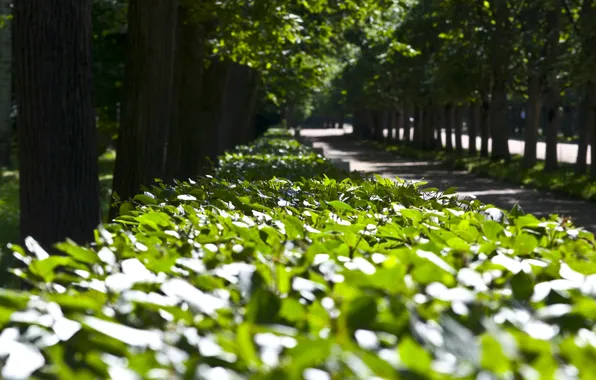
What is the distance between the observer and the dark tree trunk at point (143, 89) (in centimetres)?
1232

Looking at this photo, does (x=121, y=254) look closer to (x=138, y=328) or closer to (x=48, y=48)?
(x=138, y=328)

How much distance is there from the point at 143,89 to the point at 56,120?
389 cm

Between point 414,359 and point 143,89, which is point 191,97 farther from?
point 414,359

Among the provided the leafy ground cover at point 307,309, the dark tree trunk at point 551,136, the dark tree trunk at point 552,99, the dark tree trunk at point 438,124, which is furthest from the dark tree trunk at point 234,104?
the leafy ground cover at point 307,309

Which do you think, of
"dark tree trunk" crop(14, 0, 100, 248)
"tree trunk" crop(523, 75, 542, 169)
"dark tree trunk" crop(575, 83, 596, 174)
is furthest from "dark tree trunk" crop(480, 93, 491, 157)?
"dark tree trunk" crop(14, 0, 100, 248)

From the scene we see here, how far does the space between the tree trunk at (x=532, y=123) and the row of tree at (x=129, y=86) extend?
49.2ft

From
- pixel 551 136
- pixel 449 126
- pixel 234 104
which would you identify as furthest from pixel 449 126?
pixel 234 104

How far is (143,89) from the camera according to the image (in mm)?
12453

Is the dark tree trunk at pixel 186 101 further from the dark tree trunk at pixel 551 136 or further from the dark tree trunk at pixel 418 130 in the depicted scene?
the dark tree trunk at pixel 418 130

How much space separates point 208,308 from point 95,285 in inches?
28.0

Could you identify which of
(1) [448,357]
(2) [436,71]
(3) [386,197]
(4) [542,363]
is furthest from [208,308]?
(2) [436,71]

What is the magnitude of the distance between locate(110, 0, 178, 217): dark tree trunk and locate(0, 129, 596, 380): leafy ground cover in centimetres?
796

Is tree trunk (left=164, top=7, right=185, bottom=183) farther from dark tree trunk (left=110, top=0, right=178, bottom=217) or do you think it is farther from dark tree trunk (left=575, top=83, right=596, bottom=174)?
dark tree trunk (left=575, top=83, right=596, bottom=174)

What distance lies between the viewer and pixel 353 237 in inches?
176
